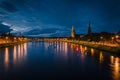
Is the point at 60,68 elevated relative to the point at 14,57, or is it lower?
lower

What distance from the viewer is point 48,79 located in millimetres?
19312

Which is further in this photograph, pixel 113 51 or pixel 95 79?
pixel 113 51

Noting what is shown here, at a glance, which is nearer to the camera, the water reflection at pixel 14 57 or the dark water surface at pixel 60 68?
the dark water surface at pixel 60 68

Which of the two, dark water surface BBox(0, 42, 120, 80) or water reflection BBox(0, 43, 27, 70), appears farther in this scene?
water reflection BBox(0, 43, 27, 70)

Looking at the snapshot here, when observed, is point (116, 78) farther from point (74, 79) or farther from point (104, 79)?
point (74, 79)

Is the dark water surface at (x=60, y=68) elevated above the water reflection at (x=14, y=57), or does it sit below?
below

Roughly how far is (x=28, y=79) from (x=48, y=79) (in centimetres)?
176

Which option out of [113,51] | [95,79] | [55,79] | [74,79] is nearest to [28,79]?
[55,79]

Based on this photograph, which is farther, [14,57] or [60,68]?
[14,57]

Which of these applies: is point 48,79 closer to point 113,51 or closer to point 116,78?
point 116,78

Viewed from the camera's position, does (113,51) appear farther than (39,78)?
Yes

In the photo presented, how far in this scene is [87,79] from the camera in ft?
63.5

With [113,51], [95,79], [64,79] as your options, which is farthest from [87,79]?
[113,51]

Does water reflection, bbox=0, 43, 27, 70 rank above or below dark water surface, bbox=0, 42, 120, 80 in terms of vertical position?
above
